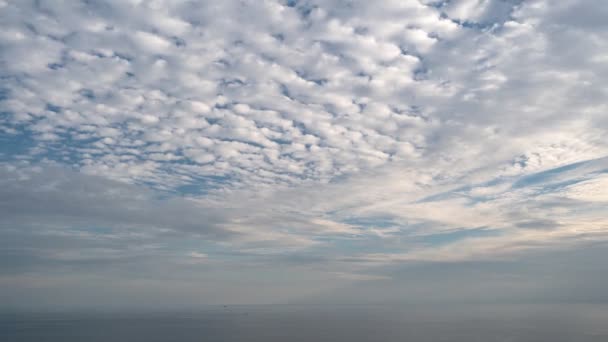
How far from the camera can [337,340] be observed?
118500 millimetres

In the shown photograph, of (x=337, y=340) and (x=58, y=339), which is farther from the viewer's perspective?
(x=58, y=339)

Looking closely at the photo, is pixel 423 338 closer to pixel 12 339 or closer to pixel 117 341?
pixel 117 341

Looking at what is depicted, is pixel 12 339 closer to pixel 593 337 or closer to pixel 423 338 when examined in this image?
pixel 423 338

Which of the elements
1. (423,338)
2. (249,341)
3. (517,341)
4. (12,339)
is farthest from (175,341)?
(517,341)

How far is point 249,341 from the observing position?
12156 centimetres

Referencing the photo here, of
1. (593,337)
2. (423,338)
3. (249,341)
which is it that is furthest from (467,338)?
(249,341)

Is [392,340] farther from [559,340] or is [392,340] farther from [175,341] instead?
[175,341]

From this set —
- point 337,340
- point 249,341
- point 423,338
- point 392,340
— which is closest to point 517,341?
point 423,338

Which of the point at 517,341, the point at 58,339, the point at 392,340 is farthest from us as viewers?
the point at 58,339

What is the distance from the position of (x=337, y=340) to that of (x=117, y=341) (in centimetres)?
6671

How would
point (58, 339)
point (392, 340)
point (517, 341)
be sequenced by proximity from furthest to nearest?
point (58, 339) → point (392, 340) → point (517, 341)

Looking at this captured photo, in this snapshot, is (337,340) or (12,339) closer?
(337,340)

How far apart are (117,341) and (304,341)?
56825mm

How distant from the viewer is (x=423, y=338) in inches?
4788
